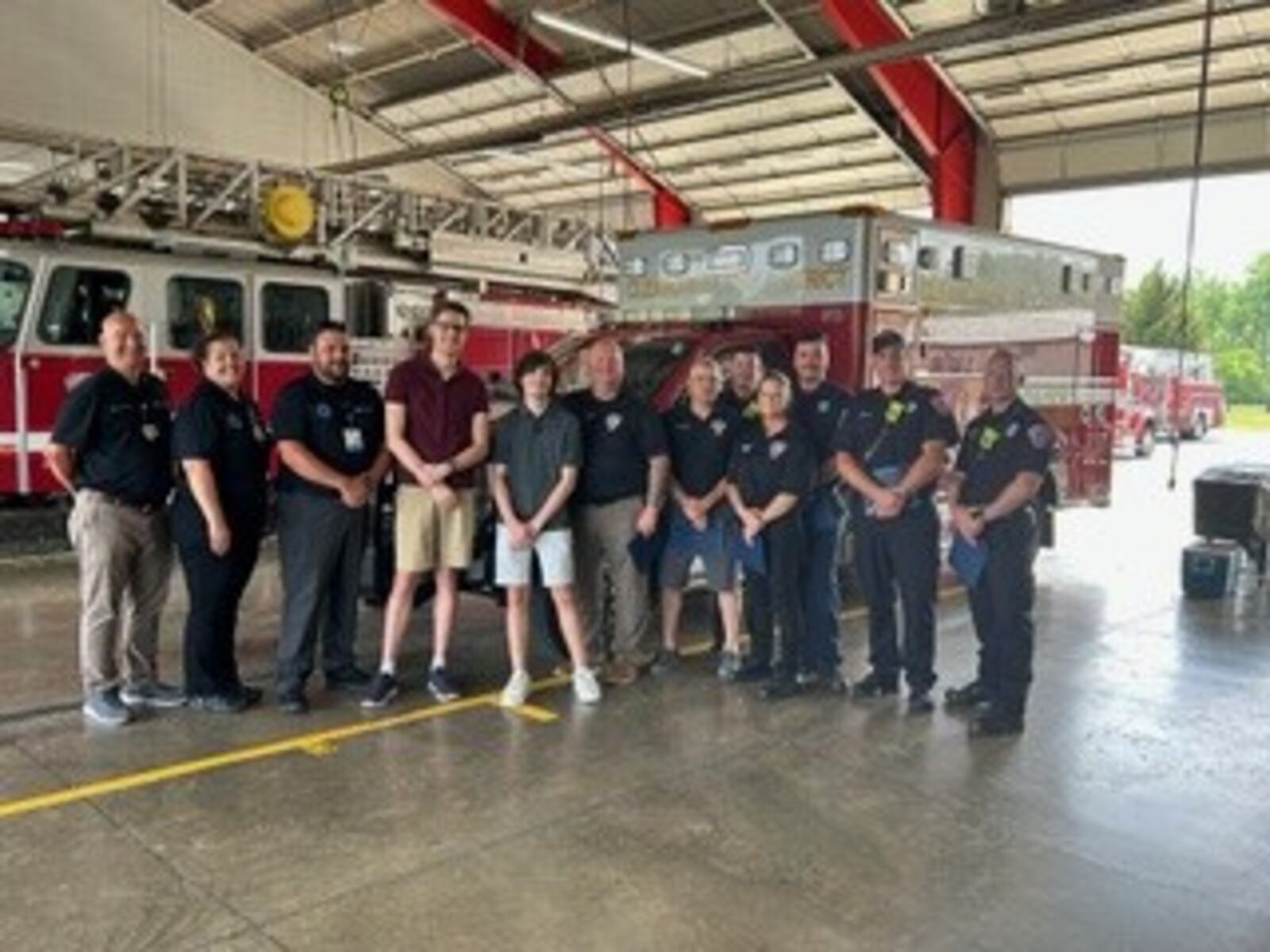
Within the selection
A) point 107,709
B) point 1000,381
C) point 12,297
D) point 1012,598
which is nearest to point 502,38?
point 12,297

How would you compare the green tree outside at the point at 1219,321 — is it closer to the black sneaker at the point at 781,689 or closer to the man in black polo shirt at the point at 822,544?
the man in black polo shirt at the point at 822,544

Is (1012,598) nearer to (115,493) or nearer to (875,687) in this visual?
(875,687)

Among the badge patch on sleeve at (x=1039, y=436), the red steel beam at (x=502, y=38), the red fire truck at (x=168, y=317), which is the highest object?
the red steel beam at (x=502, y=38)

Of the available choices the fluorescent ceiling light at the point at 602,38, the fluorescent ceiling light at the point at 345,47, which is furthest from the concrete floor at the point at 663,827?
the fluorescent ceiling light at the point at 345,47

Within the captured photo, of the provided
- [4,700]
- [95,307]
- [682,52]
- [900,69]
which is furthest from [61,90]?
[4,700]

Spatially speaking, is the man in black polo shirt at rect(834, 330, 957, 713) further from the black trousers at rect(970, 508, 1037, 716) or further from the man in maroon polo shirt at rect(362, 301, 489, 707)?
the man in maroon polo shirt at rect(362, 301, 489, 707)

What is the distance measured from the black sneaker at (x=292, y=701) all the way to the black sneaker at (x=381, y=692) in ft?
0.91

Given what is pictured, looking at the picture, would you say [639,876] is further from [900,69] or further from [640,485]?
[900,69]

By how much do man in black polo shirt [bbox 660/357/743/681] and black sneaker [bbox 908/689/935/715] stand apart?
2.98 feet

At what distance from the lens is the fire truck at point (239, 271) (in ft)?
29.2

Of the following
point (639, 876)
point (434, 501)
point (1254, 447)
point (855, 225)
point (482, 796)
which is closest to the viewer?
point (639, 876)

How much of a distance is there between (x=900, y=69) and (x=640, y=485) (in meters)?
12.3

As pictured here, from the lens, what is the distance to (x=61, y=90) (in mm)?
18219

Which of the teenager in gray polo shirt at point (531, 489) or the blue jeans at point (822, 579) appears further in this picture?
the blue jeans at point (822, 579)
